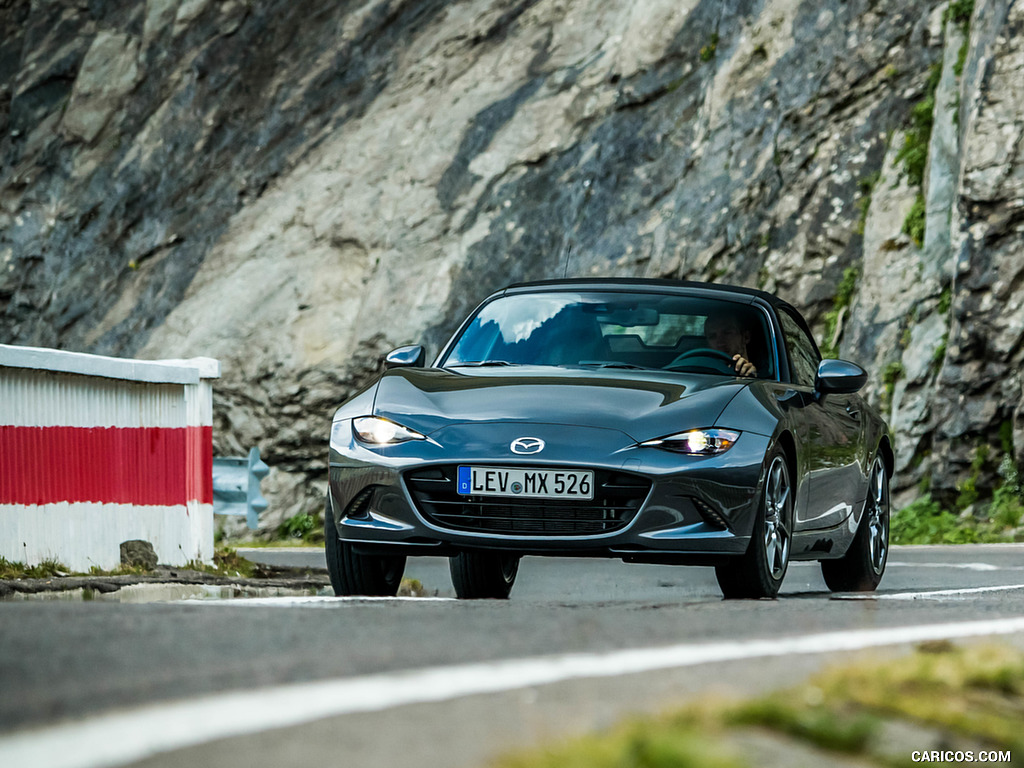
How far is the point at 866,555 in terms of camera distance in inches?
365

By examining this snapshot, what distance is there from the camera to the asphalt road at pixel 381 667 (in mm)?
2977

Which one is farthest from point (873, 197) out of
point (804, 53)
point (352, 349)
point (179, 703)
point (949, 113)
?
point (179, 703)

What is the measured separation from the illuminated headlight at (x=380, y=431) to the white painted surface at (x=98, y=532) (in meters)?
2.02

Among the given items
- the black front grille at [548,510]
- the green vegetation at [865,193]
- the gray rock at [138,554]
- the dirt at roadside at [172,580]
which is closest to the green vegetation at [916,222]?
the green vegetation at [865,193]

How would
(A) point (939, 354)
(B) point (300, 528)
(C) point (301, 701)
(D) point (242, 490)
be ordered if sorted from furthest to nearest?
(B) point (300, 528), (A) point (939, 354), (D) point (242, 490), (C) point (301, 701)

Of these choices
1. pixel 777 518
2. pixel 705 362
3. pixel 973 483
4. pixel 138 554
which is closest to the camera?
pixel 777 518

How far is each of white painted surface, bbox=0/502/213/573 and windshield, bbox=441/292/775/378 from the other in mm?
2060

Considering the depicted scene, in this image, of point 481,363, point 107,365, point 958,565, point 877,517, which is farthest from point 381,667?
point 958,565

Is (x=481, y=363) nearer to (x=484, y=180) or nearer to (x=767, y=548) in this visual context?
(x=767, y=548)

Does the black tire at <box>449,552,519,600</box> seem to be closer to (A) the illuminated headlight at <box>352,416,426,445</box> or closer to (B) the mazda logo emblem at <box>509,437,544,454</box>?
(A) the illuminated headlight at <box>352,416,426,445</box>

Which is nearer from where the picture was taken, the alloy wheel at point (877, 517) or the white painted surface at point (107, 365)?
the white painted surface at point (107, 365)

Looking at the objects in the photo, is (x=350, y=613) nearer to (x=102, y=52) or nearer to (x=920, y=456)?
(x=920, y=456)

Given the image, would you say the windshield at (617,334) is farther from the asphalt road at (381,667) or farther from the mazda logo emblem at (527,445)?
the asphalt road at (381,667)

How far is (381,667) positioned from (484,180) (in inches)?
780
